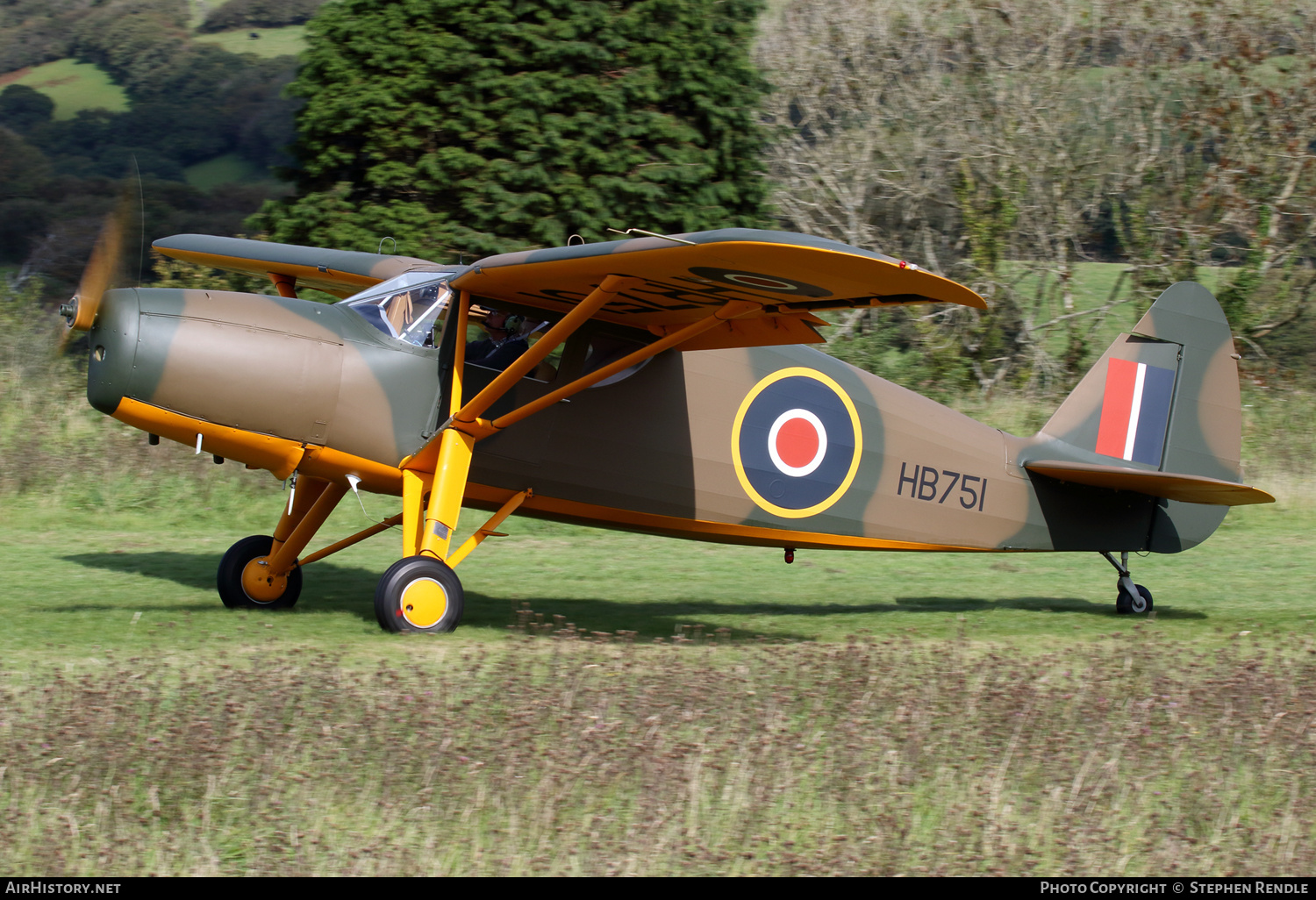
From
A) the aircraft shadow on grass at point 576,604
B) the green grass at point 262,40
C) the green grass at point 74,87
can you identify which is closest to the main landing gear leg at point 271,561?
the aircraft shadow on grass at point 576,604

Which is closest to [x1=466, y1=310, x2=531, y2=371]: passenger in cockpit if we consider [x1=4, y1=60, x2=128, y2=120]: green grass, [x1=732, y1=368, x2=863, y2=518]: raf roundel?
[x1=732, y1=368, x2=863, y2=518]: raf roundel

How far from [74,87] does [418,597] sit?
61.3 meters

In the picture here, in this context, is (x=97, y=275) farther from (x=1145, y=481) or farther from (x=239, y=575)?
(x=1145, y=481)

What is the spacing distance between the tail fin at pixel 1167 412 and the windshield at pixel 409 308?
202 inches

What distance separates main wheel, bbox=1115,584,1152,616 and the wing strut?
4651mm

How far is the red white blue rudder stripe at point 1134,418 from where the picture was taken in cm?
988

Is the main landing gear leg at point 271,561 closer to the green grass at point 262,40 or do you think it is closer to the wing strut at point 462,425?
the wing strut at point 462,425

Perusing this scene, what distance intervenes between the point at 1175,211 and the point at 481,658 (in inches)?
773

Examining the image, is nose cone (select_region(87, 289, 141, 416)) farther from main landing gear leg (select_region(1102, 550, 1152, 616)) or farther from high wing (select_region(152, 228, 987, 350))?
main landing gear leg (select_region(1102, 550, 1152, 616))

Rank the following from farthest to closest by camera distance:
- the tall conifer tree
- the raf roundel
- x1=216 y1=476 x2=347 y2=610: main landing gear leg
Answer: the tall conifer tree < the raf roundel < x1=216 y1=476 x2=347 y2=610: main landing gear leg

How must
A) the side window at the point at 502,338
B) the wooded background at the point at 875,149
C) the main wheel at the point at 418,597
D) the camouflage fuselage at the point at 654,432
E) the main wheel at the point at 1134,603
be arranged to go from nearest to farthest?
the camouflage fuselage at the point at 654,432
the main wheel at the point at 418,597
the side window at the point at 502,338
the main wheel at the point at 1134,603
the wooded background at the point at 875,149

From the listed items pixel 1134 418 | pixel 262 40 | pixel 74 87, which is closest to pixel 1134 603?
pixel 1134 418

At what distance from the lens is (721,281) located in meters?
6.70

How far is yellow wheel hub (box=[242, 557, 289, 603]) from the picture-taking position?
8.41 metres
